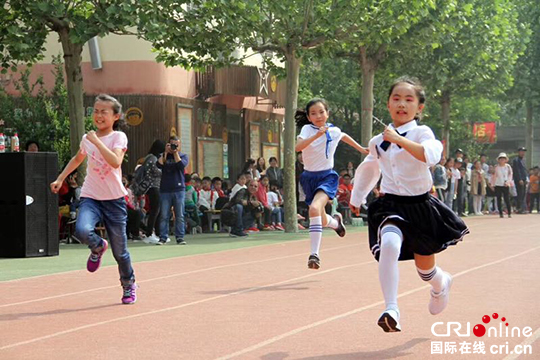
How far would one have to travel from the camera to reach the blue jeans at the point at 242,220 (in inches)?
980

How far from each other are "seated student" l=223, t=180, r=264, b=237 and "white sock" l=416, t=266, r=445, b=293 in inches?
638

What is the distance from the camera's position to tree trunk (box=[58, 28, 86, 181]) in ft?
75.2

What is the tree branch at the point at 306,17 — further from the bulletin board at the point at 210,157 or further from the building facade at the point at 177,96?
the bulletin board at the point at 210,157

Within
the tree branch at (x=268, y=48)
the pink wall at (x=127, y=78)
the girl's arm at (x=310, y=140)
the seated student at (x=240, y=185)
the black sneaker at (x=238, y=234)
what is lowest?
the black sneaker at (x=238, y=234)

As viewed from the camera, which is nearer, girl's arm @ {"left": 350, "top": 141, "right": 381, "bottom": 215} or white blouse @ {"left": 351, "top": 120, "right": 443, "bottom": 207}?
white blouse @ {"left": 351, "top": 120, "right": 443, "bottom": 207}

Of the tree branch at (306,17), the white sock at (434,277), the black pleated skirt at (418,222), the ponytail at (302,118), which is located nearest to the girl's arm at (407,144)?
the black pleated skirt at (418,222)

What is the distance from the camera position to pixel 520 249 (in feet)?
59.3

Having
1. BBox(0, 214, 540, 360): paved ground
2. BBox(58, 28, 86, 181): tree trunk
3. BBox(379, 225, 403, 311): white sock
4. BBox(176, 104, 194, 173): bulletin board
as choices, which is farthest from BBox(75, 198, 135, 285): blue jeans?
BBox(176, 104, 194, 173): bulletin board

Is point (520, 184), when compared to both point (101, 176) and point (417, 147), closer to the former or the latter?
point (101, 176)

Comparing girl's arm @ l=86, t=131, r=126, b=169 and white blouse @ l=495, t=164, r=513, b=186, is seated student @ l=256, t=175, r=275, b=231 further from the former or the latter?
girl's arm @ l=86, t=131, r=126, b=169

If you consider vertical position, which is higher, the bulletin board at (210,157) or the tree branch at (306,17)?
the tree branch at (306,17)

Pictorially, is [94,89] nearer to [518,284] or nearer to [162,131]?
[162,131]

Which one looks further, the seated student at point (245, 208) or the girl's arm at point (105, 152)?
the seated student at point (245, 208)

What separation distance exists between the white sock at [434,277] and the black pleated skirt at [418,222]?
0.18 metres
